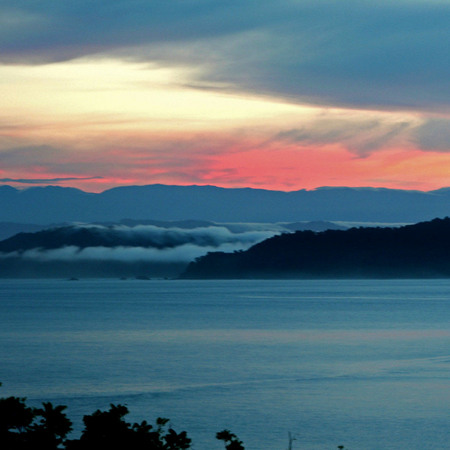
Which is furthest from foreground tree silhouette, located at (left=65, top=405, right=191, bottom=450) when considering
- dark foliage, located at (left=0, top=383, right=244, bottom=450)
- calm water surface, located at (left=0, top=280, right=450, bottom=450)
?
calm water surface, located at (left=0, top=280, right=450, bottom=450)

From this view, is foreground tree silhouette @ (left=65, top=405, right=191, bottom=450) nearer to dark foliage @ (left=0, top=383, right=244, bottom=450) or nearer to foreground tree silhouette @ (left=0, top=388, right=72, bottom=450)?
dark foliage @ (left=0, top=383, right=244, bottom=450)

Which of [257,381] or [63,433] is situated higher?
[63,433]

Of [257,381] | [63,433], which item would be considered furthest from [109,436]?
[257,381]

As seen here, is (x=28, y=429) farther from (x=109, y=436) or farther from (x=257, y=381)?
(x=257, y=381)

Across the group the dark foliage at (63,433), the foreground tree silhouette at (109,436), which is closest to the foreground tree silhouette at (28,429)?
the dark foliage at (63,433)

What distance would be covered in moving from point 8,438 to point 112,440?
149 cm

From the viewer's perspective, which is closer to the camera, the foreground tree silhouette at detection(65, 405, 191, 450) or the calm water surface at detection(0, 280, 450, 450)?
the foreground tree silhouette at detection(65, 405, 191, 450)

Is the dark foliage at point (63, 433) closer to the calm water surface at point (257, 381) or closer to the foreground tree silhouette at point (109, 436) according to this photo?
the foreground tree silhouette at point (109, 436)

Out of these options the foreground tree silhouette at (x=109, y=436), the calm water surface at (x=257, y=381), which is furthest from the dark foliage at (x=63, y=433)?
the calm water surface at (x=257, y=381)

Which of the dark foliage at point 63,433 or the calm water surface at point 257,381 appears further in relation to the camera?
the calm water surface at point 257,381

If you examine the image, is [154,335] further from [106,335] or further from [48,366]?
[48,366]

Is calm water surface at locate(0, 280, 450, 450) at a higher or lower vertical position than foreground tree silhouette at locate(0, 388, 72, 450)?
lower

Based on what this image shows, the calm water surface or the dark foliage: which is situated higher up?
the dark foliage

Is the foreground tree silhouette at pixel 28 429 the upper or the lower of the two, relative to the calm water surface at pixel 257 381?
upper
